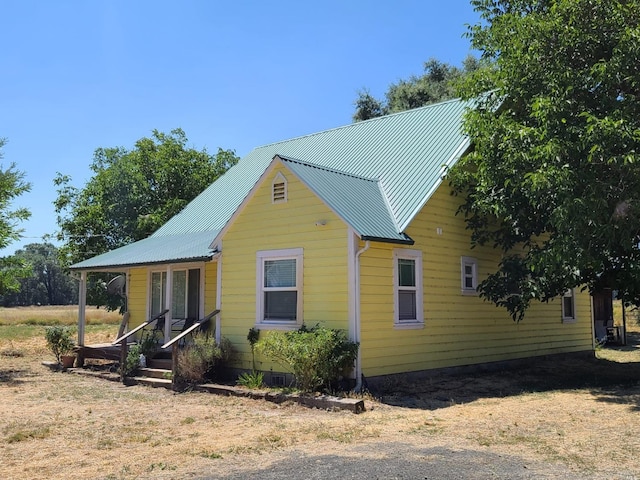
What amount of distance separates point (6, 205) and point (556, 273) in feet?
52.0

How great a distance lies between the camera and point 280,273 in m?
12.8

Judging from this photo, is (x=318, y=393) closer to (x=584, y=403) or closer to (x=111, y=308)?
(x=584, y=403)

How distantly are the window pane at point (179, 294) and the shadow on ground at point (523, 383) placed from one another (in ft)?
23.6

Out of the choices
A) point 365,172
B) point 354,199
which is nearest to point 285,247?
point 354,199

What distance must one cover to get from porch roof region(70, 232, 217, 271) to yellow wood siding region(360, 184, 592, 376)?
166 inches

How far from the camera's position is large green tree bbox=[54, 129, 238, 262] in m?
26.9

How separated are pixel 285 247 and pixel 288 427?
469 cm

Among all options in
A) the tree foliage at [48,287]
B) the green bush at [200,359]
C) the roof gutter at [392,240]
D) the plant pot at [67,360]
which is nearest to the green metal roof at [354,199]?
the roof gutter at [392,240]

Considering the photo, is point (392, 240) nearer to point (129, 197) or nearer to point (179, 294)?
point (179, 294)

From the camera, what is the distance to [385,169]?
1499 centimetres

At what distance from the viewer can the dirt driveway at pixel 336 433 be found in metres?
6.43

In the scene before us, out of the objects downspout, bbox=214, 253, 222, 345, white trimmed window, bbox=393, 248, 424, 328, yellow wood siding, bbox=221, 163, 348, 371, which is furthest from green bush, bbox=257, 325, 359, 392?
downspout, bbox=214, 253, 222, 345

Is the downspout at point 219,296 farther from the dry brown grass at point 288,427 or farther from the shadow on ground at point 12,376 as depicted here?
the shadow on ground at point 12,376

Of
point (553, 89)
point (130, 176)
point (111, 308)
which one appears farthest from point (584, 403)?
point (130, 176)
